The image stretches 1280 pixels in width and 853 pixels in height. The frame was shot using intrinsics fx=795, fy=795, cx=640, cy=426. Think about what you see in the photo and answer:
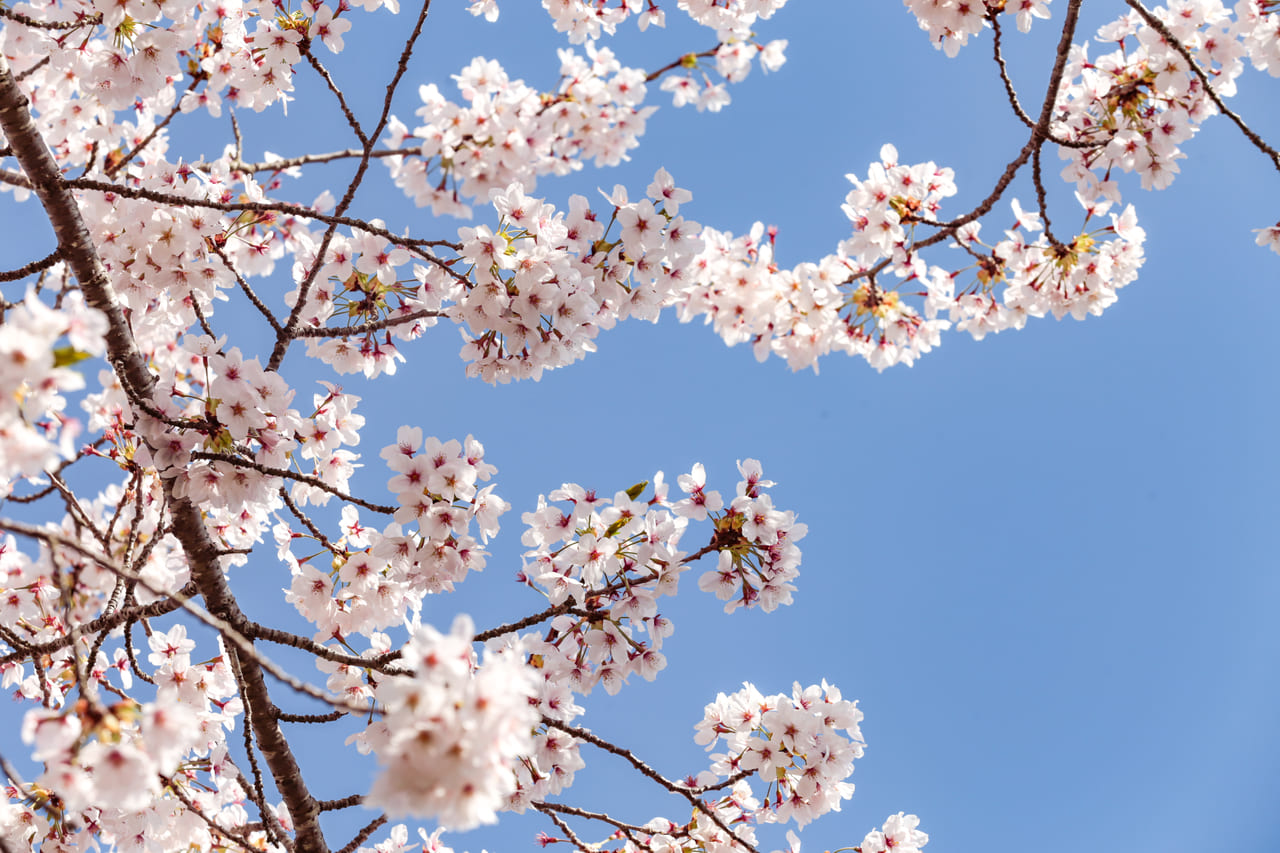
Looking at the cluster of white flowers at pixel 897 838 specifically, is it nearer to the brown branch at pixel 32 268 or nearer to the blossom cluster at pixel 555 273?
the blossom cluster at pixel 555 273

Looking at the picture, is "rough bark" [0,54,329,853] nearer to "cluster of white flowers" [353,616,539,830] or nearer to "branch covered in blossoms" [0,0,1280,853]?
"branch covered in blossoms" [0,0,1280,853]

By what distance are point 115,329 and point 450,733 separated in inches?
107

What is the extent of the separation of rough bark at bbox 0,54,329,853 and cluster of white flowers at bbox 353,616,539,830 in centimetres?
217

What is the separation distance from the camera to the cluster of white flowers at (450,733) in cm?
186

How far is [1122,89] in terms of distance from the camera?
4035 millimetres

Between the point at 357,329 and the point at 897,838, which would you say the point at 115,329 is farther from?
the point at 897,838

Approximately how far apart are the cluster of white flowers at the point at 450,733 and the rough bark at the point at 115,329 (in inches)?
85.3

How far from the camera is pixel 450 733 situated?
6.10 ft

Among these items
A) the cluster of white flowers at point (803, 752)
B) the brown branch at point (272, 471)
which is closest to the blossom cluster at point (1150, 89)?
the cluster of white flowers at point (803, 752)

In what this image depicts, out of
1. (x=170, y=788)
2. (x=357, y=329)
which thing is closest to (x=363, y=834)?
(x=170, y=788)

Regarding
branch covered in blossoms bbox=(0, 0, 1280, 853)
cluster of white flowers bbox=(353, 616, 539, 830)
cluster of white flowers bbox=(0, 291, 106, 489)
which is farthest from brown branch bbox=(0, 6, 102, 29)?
cluster of white flowers bbox=(353, 616, 539, 830)

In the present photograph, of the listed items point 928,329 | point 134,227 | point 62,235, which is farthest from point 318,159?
point 928,329

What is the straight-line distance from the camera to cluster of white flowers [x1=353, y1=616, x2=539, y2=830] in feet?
6.11

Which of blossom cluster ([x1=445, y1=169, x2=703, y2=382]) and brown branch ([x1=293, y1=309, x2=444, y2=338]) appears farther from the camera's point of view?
brown branch ([x1=293, y1=309, x2=444, y2=338])
